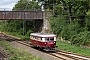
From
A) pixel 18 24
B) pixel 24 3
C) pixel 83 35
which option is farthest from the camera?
pixel 24 3

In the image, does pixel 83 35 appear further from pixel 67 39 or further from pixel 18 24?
pixel 18 24

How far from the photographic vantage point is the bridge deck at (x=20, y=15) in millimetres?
56750

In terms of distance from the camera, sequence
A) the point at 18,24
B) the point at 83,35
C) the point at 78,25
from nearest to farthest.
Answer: the point at 83,35, the point at 78,25, the point at 18,24

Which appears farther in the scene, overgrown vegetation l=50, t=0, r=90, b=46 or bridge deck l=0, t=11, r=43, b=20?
bridge deck l=0, t=11, r=43, b=20

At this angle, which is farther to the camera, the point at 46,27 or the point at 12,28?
the point at 12,28

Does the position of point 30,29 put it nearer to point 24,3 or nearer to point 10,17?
point 10,17

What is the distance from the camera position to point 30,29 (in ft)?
236

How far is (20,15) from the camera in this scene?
190ft

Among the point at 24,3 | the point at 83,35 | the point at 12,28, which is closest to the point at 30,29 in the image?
the point at 12,28

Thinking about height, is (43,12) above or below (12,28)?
above

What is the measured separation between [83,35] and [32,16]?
21.7 metres

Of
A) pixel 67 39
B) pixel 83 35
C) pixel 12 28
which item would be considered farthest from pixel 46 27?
pixel 12 28

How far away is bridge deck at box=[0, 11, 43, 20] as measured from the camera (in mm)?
56750

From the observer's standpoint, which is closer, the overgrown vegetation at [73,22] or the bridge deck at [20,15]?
the overgrown vegetation at [73,22]
